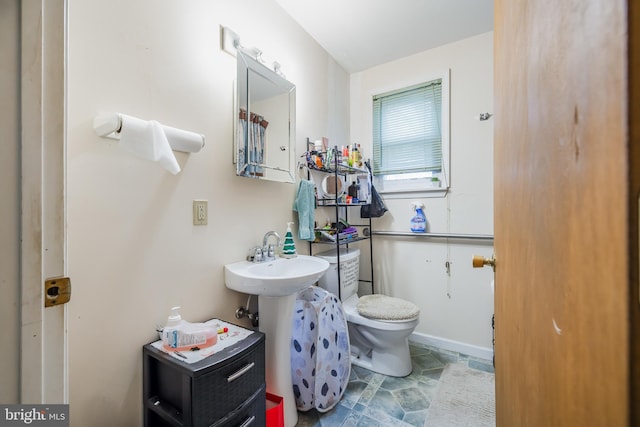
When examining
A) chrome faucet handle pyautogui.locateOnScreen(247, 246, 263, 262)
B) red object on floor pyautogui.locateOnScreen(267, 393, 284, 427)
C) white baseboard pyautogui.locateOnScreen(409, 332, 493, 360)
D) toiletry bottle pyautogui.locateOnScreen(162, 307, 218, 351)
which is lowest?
white baseboard pyautogui.locateOnScreen(409, 332, 493, 360)

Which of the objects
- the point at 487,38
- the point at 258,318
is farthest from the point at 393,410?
the point at 487,38

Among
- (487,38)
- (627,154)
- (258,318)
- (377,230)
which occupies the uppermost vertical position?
(487,38)

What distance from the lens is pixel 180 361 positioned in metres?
0.92

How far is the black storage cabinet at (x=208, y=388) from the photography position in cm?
88

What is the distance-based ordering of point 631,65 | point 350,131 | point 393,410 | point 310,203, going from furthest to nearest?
point 350,131 < point 310,203 < point 393,410 < point 631,65

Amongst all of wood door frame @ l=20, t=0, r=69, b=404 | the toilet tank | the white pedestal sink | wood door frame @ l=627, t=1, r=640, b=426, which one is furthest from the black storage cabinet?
wood door frame @ l=627, t=1, r=640, b=426

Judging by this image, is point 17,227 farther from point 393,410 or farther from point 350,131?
point 350,131

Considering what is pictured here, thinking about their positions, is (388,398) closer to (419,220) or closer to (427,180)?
(419,220)

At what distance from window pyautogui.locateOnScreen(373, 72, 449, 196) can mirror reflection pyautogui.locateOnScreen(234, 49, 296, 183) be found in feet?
3.22

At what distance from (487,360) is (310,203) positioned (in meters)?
1.77

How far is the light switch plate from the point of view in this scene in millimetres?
1245

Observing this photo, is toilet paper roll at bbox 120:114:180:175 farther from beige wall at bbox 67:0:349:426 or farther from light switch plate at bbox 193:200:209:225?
light switch plate at bbox 193:200:209:225

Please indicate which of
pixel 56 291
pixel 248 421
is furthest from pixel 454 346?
pixel 56 291

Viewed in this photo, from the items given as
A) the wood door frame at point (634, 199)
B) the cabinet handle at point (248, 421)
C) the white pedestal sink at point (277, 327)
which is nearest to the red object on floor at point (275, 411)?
the white pedestal sink at point (277, 327)
